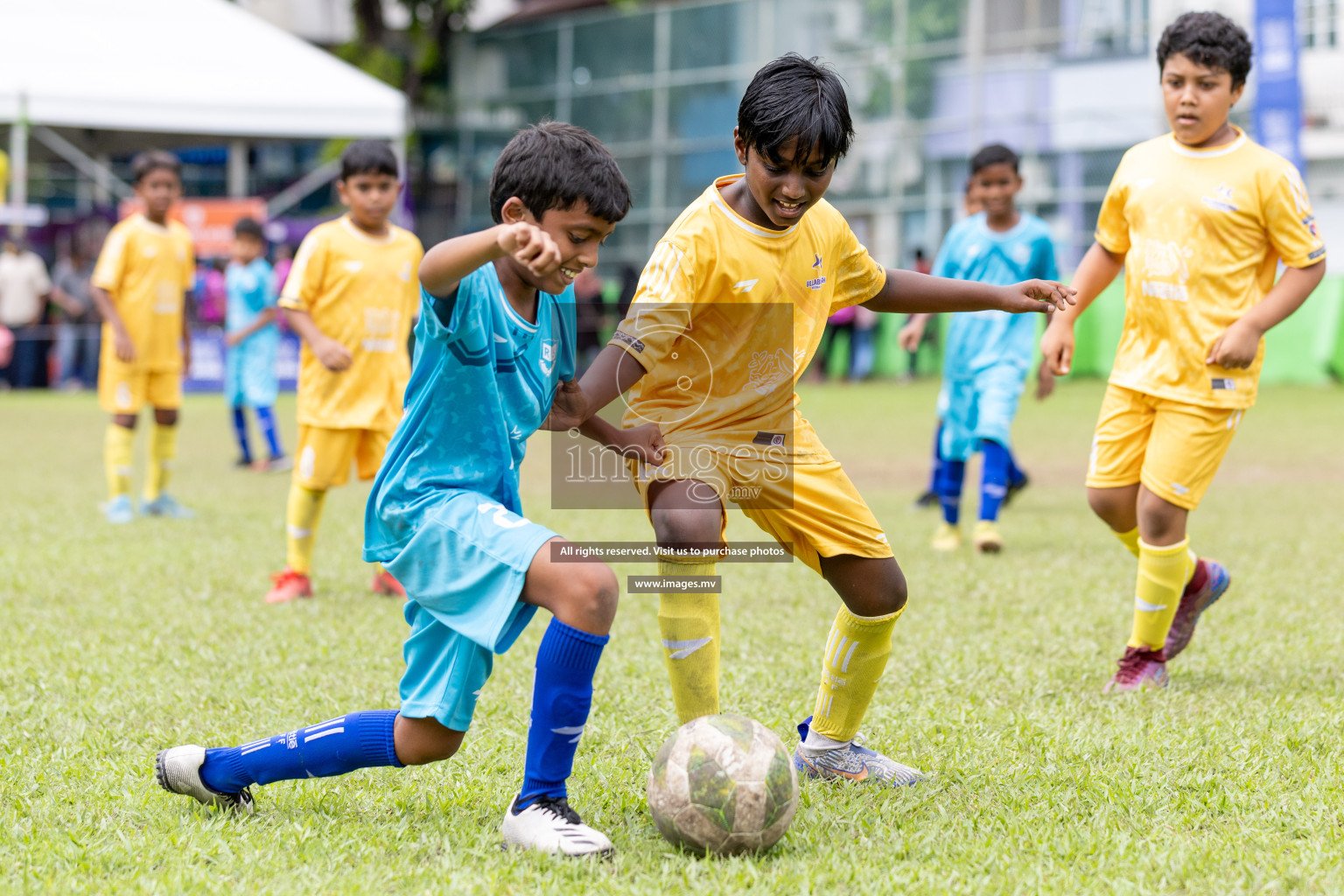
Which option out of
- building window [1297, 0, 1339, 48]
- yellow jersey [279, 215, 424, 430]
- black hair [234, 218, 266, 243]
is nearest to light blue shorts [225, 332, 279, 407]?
black hair [234, 218, 266, 243]

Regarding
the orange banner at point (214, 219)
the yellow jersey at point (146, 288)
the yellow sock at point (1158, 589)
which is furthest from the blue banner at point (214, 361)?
the yellow sock at point (1158, 589)

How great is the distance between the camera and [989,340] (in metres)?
7.64

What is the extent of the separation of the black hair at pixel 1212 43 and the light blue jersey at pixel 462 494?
2.47 m

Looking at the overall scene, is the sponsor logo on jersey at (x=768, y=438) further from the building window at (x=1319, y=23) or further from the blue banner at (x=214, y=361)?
the building window at (x=1319, y=23)

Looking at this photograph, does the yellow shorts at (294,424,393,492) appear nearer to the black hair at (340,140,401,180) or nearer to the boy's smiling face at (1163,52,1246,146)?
the black hair at (340,140,401,180)

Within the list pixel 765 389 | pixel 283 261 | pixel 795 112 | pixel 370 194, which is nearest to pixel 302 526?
pixel 370 194

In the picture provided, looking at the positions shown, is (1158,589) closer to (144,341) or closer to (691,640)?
(691,640)

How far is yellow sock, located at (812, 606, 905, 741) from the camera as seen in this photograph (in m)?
3.51

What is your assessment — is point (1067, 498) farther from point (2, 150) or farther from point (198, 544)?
point (2, 150)

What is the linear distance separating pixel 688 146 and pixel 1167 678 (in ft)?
76.3

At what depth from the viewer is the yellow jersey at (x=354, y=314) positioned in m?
6.23

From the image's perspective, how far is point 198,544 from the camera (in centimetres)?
765

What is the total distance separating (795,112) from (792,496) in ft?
3.05

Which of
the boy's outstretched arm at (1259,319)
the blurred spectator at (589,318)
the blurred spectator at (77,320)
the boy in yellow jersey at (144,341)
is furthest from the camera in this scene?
the blurred spectator at (589,318)
